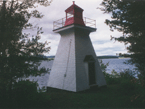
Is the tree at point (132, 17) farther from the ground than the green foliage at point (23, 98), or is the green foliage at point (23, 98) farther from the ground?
the tree at point (132, 17)

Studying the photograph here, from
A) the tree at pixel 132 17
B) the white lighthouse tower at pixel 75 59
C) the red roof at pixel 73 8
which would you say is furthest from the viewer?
the red roof at pixel 73 8

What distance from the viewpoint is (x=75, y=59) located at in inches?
382

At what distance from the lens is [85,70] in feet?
33.6

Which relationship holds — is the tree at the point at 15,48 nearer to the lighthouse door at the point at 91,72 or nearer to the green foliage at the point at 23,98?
the green foliage at the point at 23,98

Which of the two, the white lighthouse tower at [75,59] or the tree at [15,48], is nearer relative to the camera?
the tree at [15,48]

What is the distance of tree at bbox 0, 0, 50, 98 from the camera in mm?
5449

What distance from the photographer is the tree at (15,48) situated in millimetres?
5449

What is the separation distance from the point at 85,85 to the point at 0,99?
6.46 metres

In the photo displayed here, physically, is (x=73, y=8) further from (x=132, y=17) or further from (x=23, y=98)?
(x=23, y=98)

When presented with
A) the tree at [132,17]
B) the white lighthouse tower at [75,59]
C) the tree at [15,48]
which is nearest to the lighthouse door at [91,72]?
the white lighthouse tower at [75,59]

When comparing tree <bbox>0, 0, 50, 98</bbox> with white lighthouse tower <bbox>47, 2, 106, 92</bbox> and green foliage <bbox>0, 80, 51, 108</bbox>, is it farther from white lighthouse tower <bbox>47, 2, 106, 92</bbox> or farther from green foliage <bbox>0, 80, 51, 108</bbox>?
white lighthouse tower <bbox>47, 2, 106, 92</bbox>

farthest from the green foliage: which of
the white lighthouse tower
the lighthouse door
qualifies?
the lighthouse door

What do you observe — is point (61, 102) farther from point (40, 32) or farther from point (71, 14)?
point (71, 14)

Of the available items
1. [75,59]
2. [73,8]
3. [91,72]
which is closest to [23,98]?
[75,59]
